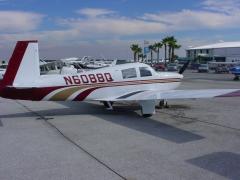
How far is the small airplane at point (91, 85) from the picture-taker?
1055cm

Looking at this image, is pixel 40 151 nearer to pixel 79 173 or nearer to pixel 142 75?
pixel 79 173

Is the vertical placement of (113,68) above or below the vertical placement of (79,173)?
above

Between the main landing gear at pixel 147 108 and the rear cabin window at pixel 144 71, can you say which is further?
the rear cabin window at pixel 144 71

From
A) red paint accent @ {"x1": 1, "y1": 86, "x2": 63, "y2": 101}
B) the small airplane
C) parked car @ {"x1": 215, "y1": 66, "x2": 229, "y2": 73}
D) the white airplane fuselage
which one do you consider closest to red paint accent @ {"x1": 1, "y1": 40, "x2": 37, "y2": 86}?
the small airplane

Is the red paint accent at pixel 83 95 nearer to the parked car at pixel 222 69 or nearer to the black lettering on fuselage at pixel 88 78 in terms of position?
the black lettering on fuselage at pixel 88 78

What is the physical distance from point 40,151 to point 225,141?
4133mm

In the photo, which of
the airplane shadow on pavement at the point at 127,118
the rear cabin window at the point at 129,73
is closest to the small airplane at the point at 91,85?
the rear cabin window at the point at 129,73

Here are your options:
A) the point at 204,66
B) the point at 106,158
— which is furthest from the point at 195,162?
the point at 204,66

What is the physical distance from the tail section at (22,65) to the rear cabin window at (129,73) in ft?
10.7

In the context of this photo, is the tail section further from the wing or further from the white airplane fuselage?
the wing

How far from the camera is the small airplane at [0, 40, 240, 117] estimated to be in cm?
1055

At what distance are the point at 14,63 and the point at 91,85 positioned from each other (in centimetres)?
266

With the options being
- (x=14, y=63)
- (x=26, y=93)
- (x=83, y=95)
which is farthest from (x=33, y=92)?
(x=83, y=95)

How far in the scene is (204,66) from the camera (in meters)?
59.9
